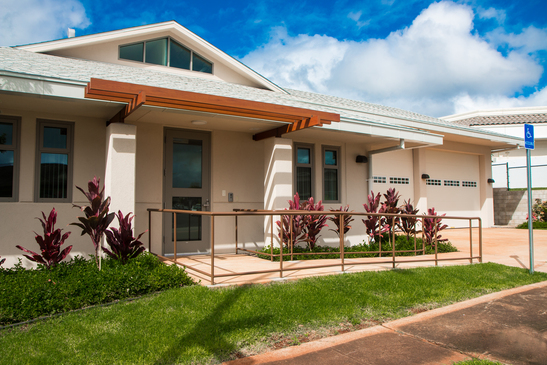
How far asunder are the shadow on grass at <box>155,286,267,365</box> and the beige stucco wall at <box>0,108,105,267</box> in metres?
4.08

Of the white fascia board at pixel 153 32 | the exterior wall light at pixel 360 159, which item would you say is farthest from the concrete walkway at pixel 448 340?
the white fascia board at pixel 153 32

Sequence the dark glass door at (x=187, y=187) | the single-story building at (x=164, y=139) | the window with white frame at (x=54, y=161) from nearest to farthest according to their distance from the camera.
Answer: the single-story building at (x=164, y=139) < the window with white frame at (x=54, y=161) < the dark glass door at (x=187, y=187)

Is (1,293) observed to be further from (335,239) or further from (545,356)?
(335,239)

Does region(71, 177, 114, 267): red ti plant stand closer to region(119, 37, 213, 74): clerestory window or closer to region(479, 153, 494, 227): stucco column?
region(119, 37, 213, 74): clerestory window

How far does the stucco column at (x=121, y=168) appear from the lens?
672 cm

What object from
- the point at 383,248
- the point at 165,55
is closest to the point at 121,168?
the point at 165,55

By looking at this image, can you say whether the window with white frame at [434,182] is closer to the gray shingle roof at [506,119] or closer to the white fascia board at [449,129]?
the white fascia board at [449,129]

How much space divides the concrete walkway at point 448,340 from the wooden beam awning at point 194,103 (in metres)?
4.09

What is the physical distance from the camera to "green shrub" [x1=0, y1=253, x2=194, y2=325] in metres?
4.32

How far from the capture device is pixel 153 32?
9.89m

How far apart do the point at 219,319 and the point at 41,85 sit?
14.6 feet

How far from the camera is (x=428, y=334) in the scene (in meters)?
4.09

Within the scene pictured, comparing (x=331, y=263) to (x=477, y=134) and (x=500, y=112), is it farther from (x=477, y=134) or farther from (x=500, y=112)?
(x=500, y=112)

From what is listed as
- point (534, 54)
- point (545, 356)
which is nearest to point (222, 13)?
point (545, 356)
